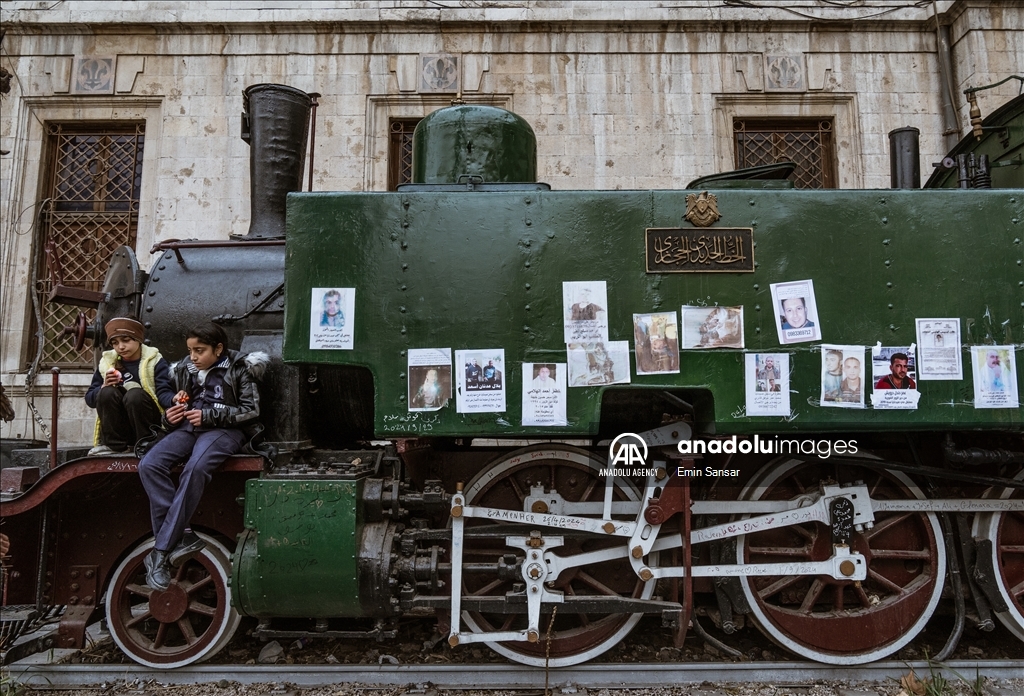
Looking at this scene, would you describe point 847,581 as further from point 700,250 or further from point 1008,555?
point 700,250

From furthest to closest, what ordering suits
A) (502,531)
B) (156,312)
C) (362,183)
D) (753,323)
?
(362,183) → (156,312) → (502,531) → (753,323)

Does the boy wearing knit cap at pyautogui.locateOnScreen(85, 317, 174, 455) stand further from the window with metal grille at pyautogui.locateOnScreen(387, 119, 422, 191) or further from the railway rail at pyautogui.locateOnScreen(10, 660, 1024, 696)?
the window with metal grille at pyautogui.locateOnScreen(387, 119, 422, 191)

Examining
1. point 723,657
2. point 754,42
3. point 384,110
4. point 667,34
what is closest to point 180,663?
point 723,657

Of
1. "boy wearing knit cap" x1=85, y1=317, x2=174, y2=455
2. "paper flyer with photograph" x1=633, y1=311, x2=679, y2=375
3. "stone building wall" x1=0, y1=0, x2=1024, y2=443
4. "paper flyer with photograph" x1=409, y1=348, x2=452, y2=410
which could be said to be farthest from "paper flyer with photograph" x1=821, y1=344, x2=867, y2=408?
"stone building wall" x1=0, y1=0, x2=1024, y2=443

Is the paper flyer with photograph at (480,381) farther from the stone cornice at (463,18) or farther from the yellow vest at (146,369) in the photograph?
the stone cornice at (463,18)

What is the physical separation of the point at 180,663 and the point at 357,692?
980mm

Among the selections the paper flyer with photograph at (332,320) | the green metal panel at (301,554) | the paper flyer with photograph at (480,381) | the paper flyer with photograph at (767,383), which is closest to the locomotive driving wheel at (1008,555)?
the paper flyer with photograph at (767,383)

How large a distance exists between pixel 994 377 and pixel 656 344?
5.22ft

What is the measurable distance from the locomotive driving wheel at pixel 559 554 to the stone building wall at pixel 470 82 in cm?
495

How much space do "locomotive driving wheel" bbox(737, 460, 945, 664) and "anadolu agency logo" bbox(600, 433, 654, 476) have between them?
613 mm

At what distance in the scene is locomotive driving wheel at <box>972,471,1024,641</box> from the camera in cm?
322

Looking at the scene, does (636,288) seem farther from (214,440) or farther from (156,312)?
(156,312)

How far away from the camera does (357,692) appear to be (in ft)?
9.80

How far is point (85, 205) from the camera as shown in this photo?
25.0ft
